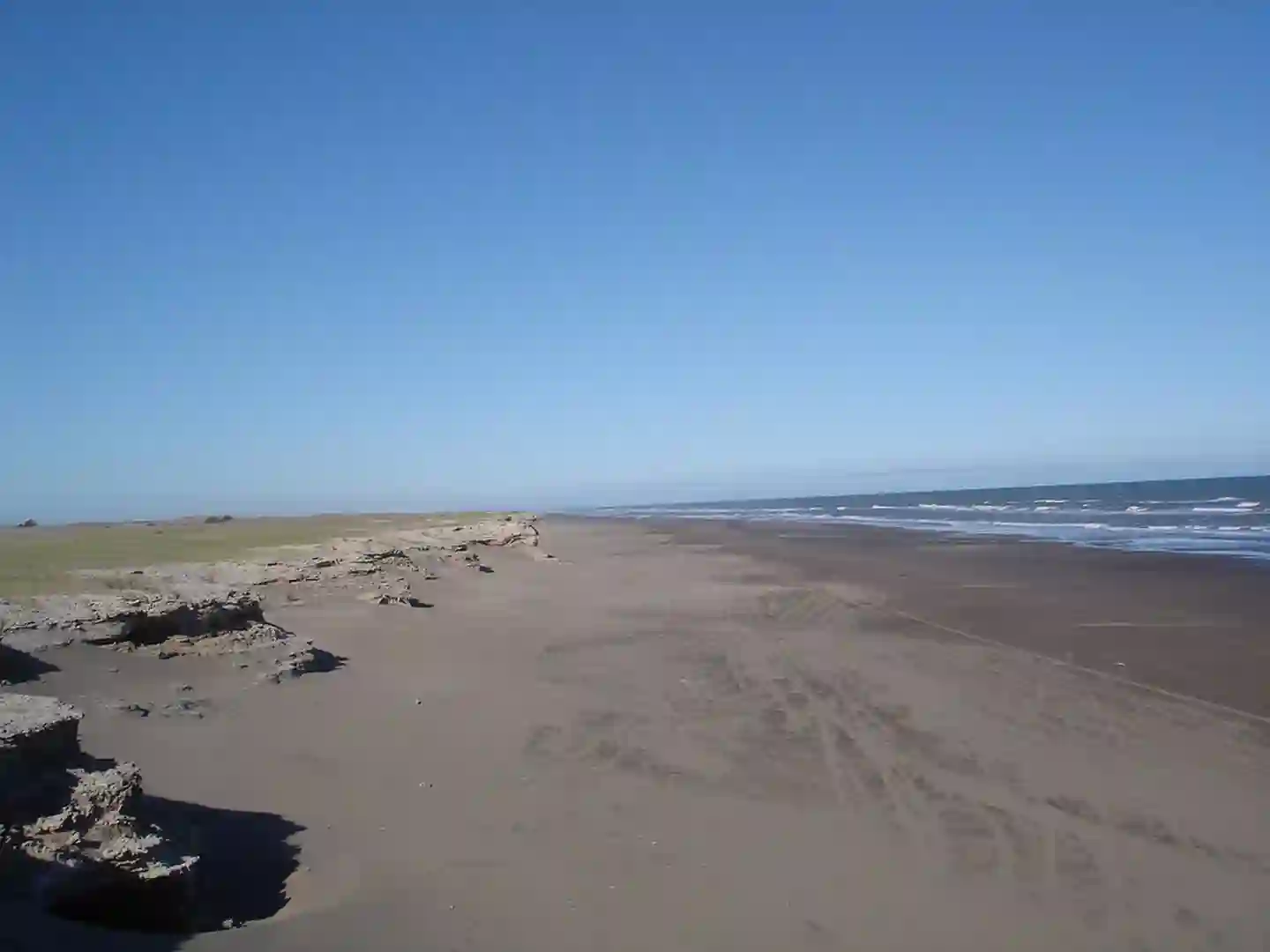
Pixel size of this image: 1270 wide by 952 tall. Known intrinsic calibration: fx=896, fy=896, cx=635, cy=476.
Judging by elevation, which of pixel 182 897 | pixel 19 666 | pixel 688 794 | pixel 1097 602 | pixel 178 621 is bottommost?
pixel 1097 602

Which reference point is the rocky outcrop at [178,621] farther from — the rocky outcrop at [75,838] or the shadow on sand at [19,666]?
the rocky outcrop at [75,838]

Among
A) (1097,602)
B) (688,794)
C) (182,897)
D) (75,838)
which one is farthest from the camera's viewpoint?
(1097,602)

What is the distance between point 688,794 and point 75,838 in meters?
→ 4.23

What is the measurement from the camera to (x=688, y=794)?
698 centimetres

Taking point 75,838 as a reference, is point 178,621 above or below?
above

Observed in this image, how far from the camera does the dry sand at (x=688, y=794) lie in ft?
15.9

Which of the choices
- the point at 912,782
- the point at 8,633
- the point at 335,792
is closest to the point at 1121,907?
the point at 912,782

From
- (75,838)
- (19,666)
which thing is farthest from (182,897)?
(19,666)

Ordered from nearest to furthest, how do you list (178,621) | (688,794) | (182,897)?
1. (182,897)
2. (688,794)
3. (178,621)

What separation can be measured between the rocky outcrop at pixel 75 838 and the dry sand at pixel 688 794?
0.24 metres

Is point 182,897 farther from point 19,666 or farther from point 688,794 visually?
point 19,666

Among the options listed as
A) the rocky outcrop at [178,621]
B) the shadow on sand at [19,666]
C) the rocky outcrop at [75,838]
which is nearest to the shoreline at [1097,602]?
the rocky outcrop at [75,838]

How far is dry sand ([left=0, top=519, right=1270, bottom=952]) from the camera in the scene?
15.9 ft

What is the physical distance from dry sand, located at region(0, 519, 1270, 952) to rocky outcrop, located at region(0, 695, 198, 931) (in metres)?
0.24
